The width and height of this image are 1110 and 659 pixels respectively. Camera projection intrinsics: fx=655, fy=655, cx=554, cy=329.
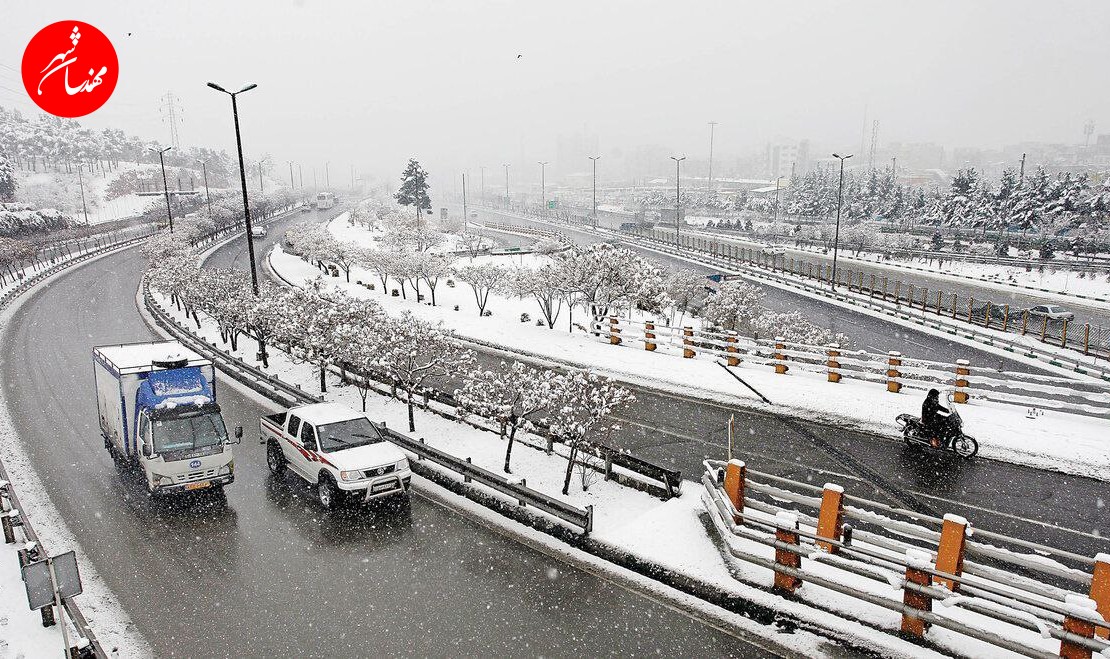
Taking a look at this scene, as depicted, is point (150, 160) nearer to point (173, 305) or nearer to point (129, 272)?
point (129, 272)

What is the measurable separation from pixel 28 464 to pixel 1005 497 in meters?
21.2

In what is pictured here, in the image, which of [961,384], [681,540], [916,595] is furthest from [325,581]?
[961,384]

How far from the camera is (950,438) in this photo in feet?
46.5

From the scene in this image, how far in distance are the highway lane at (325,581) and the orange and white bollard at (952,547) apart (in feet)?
8.33

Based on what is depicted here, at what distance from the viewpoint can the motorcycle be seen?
46.2 ft

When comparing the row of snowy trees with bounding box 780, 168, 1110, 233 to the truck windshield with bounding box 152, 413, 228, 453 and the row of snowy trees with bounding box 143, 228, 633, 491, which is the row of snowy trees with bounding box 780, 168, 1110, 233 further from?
the truck windshield with bounding box 152, 413, 228, 453

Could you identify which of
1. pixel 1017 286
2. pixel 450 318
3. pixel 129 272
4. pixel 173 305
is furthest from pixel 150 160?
pixel 1017 286

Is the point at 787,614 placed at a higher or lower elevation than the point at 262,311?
lower

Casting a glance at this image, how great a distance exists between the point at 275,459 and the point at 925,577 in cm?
1287

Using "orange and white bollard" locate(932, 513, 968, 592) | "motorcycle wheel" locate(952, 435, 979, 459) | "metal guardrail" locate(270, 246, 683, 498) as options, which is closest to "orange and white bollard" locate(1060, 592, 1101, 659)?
"orange and white bollard" locate(932, 513, 968, 592)

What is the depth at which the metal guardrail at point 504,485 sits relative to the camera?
1141 cm

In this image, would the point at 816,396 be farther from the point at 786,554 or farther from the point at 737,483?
the point at 786,554

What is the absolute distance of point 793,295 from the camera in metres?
41.9

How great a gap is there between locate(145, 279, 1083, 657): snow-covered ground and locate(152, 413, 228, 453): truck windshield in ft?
14.0
